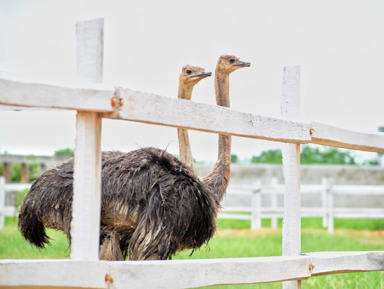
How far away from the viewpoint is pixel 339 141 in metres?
3.85

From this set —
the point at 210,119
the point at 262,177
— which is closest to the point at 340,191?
the point at 262,177

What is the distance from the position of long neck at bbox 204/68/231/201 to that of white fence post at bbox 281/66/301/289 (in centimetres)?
114

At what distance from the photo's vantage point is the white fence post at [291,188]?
359cm

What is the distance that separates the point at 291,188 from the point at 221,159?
1563 mm

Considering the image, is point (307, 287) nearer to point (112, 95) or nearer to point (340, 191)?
point (112, 95)

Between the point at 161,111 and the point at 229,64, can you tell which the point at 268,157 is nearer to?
the point at 229,64

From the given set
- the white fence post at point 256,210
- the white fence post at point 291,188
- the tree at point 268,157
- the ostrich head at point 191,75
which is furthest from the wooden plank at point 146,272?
the tree at point 268,157

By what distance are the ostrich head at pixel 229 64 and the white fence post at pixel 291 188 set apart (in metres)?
2.22

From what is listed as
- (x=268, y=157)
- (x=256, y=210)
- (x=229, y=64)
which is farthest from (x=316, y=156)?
(x=229, y=64)

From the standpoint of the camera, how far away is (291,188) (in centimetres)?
361

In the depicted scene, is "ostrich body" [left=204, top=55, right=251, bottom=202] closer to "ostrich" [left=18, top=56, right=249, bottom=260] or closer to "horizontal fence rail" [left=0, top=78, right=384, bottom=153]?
"ostrich" [left=18, top=56, right=249, bottom=260]

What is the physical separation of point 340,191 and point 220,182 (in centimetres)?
1075

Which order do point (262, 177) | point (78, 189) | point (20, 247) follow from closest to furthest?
1. point (78, 189)
2. point (20, 247)
3. point (262, 177)

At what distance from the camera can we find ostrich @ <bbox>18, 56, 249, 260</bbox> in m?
3.51
